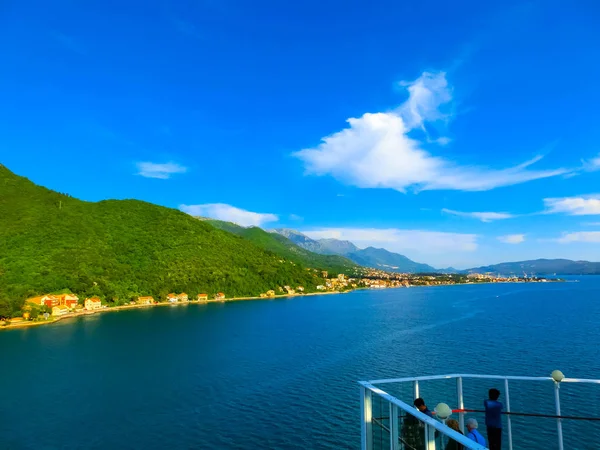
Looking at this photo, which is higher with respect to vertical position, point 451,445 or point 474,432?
point 451,445

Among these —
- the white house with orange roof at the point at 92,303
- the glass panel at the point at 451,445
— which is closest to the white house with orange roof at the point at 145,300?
the white house with orange roof at the point at 92,303

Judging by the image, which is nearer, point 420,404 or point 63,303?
point 420,404

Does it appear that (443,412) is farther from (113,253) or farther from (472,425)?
(113,253)

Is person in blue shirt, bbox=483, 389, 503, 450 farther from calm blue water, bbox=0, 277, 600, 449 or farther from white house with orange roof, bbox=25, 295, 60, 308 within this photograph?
white house with orange roof, bbox=25, 295, 60, 308

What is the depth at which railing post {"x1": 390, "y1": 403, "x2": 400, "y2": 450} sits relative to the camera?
650 centimetres

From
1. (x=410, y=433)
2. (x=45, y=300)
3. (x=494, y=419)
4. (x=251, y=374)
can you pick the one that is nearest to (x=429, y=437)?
(x=410, y=433)

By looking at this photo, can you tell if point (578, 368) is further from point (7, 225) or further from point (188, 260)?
point (7, 225)

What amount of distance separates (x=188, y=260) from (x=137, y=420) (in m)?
108

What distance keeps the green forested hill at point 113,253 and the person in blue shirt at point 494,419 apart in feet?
254

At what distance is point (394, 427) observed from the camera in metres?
6.61

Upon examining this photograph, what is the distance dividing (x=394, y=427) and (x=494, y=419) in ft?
8.52

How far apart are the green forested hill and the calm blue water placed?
3353 centimetres

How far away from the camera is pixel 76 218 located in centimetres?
12006

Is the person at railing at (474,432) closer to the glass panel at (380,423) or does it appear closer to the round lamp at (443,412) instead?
the round lamp at (443,412)
